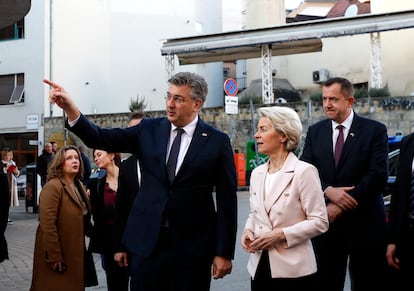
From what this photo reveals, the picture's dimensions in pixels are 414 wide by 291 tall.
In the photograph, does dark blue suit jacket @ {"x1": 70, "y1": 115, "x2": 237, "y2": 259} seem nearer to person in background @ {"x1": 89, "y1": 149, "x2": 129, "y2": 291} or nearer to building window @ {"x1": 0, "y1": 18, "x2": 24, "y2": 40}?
person in background @ {"x1": 89, "y1": 149, "x2": 129, "y2": 291}

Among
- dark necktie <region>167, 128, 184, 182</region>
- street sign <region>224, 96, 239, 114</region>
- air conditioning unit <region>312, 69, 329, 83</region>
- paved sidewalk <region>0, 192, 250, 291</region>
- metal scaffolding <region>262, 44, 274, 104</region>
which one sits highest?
air conditioning unit <region>312, 69, 329, 83</region>

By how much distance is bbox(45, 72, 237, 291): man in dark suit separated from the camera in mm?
4109

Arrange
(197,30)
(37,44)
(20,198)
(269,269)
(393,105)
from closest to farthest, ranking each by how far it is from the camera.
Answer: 1. (269,269)
2. (393,105)
3. (20,198)
4. (37,44)
5. (197,30)

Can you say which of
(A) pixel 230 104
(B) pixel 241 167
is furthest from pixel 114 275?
(B) pixel 241 167

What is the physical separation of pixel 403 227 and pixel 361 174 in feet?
2.08

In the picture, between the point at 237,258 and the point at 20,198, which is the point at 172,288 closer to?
the point at 237,258

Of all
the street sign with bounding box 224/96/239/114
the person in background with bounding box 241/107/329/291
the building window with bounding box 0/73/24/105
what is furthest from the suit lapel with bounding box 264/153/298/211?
the building window with bounding box 0/73/24/105

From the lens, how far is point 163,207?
4.11m

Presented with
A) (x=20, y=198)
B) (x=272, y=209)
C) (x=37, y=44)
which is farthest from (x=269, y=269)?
(x=37, y=44)

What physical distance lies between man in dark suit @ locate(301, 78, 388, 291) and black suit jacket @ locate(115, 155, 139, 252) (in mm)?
1563

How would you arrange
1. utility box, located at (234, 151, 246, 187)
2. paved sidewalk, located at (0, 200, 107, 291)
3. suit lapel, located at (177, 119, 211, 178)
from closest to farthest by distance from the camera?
suit lapel, located at (177, 119, 211, 178)
paved sidewalk, located at (0, 200, 107, 291)
utility box, located at (234, 151, 246, 187)

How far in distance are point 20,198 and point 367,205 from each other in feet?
73.7

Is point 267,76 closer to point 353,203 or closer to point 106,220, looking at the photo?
point 106,220

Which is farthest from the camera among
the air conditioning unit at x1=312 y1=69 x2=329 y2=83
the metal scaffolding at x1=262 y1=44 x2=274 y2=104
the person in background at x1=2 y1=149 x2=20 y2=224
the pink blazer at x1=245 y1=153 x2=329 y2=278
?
the air conditioning unit at x1=312 y1=69 x2=329 y2=83
